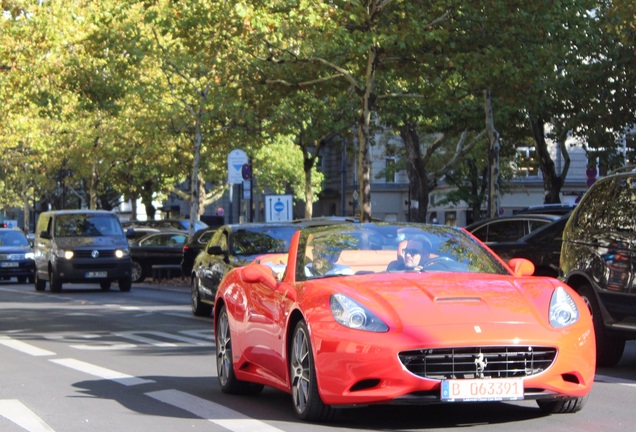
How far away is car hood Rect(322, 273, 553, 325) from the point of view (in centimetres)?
862

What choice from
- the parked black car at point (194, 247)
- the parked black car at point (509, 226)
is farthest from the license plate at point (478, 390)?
the parked black car at point (194, 247)

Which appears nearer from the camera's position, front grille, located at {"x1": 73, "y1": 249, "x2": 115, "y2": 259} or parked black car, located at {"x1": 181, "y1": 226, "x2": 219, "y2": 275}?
front grille, located at {"x1": 73, "y1": 249, "x2": 115, "y2": 259}

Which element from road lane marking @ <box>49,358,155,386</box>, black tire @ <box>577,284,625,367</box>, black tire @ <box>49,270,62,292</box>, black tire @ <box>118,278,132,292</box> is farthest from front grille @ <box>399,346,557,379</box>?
black tire @ <box>118,278,132,292</box>

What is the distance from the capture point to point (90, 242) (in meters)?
33.6

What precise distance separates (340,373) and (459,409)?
4.94ft

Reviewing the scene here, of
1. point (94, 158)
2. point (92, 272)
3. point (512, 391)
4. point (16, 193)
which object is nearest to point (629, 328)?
point (512, 391)

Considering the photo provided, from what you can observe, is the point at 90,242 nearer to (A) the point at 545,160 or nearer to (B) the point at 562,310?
(A) the point at 545,160

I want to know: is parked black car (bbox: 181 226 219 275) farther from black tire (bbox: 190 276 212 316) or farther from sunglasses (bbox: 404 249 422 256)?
sunglasses (bbox: 404 249 422 256)

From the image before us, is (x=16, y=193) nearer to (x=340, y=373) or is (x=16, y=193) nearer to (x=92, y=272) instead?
(x=92, y=272)

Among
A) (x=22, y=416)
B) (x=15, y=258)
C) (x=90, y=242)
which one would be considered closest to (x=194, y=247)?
(x=90, y=242)

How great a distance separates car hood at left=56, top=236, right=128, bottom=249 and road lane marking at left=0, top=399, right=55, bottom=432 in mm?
22764

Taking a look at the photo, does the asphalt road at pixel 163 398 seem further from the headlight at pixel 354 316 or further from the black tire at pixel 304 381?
the headlight at pixel 354 316

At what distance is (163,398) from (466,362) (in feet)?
10.1

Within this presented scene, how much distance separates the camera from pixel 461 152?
2040 inches
